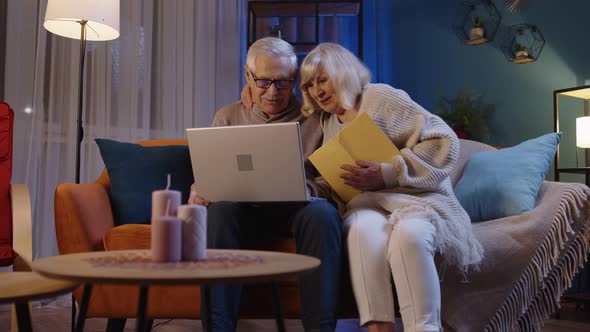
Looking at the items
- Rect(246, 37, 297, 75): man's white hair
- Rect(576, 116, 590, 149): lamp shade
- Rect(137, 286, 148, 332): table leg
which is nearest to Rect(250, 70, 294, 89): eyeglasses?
Rect(246, 37, 297, 75): man's white hair

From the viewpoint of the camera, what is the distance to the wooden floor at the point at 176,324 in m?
2.34

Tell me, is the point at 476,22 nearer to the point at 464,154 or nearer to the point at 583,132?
the point at 583,132

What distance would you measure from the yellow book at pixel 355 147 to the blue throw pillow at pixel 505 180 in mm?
482

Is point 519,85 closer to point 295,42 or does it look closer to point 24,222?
point 295,42

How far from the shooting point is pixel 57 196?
5.81 feet

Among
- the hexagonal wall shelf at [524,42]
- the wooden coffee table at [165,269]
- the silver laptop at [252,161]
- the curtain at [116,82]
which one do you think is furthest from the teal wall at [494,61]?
the wooden coffee table at [165,269]

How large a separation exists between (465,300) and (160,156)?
1.14 m

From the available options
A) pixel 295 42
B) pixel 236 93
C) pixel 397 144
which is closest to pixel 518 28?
pixel 295 42

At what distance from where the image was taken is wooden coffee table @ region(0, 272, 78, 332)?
3.58 ft

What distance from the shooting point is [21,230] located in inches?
66.1

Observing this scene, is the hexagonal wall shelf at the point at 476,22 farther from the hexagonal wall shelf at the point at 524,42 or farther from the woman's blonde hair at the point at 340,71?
the woman's blonde hair at the point at 340,71

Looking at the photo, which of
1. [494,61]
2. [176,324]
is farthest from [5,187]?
[494,61]

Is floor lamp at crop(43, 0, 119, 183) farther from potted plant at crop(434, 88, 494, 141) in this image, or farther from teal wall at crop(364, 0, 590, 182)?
potted plant at crop(434, 88, 494, 141)

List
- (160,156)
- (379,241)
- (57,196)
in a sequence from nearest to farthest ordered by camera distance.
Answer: (379,241) → (57,196) → (160,156)
